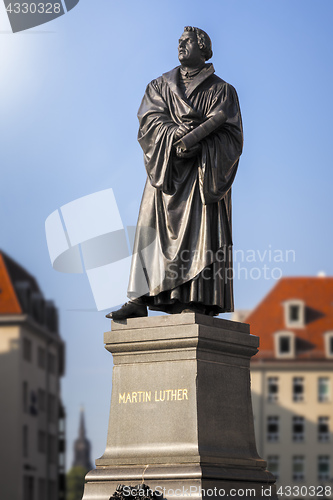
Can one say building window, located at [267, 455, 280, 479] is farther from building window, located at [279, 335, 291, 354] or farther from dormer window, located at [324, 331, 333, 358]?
dormer window, located at [324, 331, 333, 358]

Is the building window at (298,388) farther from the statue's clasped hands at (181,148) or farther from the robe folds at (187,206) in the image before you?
the statue's clasped hands at (181,148)

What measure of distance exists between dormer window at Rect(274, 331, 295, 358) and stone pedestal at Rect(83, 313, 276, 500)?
6000cm

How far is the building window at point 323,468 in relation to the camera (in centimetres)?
6947

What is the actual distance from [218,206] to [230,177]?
0.37m

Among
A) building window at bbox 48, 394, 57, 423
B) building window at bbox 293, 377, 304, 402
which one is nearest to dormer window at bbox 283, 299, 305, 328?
building window at bbox 293, 377, 304, 402

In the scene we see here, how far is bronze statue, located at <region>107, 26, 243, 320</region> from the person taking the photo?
11531 mm

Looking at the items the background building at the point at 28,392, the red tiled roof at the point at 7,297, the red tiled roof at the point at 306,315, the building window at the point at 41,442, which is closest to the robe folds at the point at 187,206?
the background building at the point at 28,392

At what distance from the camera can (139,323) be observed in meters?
11.4

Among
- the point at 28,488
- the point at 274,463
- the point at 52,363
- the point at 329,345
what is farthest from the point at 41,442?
the point at 329,345

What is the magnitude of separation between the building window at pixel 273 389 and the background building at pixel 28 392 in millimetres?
14675

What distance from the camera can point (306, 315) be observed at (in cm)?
7438

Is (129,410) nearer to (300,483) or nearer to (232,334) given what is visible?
(232,334)

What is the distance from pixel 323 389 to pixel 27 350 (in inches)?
831

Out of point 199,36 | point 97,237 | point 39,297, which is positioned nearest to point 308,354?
point 39,297
